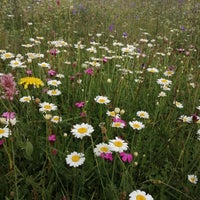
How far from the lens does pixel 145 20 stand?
15.9 ft

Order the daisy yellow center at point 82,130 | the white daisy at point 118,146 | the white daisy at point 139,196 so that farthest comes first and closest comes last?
the daisy yellow center at point 82,130, the white daisy at point 118,146, the white daisy at point 139,196

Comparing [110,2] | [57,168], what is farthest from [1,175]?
[110,2]

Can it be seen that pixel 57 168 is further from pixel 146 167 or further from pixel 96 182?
pixel 146 167

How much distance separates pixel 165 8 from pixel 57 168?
485 cm

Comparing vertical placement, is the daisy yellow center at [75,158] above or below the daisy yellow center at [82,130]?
below

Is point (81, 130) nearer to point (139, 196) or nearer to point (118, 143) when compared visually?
point (118, 143)

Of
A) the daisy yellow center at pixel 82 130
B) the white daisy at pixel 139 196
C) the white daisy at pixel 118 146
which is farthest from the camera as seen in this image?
the daisy yellow center at pixel 82 130

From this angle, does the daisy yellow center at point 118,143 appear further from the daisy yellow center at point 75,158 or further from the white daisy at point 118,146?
the daisy yellow center at point 75,158

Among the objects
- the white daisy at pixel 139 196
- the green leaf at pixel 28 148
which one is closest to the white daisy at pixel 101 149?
the white daisy at pixel 139 196

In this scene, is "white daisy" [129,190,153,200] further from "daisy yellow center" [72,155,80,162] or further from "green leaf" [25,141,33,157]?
"green leaf" [25,141,33,157]

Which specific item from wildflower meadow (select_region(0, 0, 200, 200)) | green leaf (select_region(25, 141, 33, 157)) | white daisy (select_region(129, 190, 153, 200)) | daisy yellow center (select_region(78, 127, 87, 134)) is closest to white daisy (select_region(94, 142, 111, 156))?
wildflower meadow (select_region(0, 0, 200, 200))

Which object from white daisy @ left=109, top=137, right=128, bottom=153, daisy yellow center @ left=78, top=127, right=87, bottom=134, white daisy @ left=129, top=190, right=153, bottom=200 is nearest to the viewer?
white daisy @ left=129, top=190, right=153, bottom=200

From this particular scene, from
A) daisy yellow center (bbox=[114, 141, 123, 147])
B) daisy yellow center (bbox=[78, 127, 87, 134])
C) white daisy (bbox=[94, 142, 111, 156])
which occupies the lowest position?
white daisy (bbox=[94, 142, 111, 156])

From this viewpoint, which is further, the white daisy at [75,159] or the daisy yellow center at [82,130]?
the daisy yellow center at [82,130]
